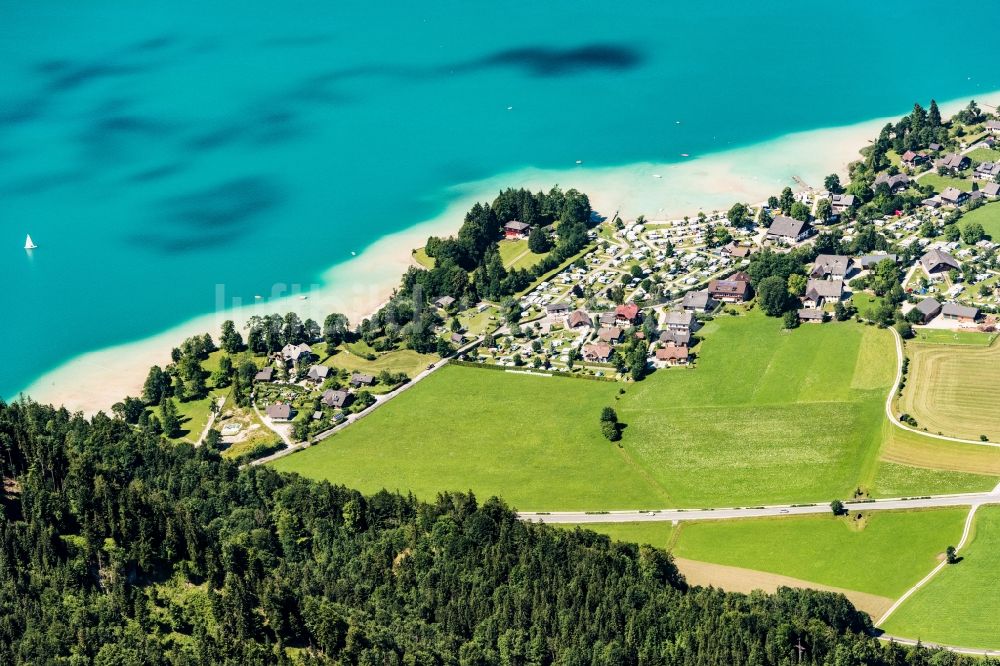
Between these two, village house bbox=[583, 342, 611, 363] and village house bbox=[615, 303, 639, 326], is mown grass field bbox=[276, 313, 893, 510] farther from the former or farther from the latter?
village house bbox=[615, 303, 639, 326]

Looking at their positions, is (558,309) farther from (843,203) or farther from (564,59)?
(564,59)

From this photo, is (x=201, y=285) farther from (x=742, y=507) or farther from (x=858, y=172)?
(x=858, y=172)

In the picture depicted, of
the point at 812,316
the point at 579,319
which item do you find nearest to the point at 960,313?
the point at 812,316

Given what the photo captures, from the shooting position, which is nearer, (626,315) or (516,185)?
(626,315)

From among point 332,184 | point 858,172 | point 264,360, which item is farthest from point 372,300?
point 858,172

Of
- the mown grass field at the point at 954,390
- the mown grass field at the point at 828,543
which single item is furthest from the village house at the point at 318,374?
the mown grass field at the point at 954,390

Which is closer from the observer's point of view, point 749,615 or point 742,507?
point 749,615
